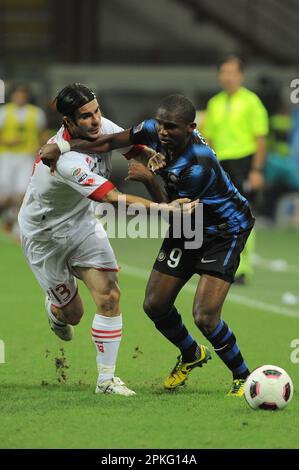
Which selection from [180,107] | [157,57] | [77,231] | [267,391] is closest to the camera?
[267,391]

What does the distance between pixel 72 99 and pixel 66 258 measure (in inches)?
49.3

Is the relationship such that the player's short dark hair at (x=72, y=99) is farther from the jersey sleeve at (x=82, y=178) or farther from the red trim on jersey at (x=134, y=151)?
the red trim on jersey at (x=134, y=151)

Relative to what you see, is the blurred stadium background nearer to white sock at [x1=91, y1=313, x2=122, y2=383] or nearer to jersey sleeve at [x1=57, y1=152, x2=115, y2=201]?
white sock at [x1=91, y1=313, x2=122, y2=383]

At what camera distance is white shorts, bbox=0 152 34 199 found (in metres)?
19.1

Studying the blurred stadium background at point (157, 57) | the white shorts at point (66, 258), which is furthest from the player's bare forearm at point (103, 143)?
the blurred stadium background at point (157, 57)

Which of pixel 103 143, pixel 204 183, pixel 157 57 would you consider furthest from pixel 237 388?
pixel 157 57

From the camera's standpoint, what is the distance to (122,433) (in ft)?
21.7

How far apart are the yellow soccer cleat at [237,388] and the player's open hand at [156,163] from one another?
1.48 m

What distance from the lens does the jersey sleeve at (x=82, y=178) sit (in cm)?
738

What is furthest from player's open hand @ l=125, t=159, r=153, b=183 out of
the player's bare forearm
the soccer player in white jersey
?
the player's bare forearm

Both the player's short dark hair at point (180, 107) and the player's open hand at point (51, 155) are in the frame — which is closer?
the player's short dark hair at point (180, 107)

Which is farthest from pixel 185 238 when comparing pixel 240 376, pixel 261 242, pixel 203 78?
pixel 203 78

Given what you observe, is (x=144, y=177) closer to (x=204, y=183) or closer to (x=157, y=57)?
(x=204, y=183)

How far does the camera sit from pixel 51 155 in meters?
7.55
